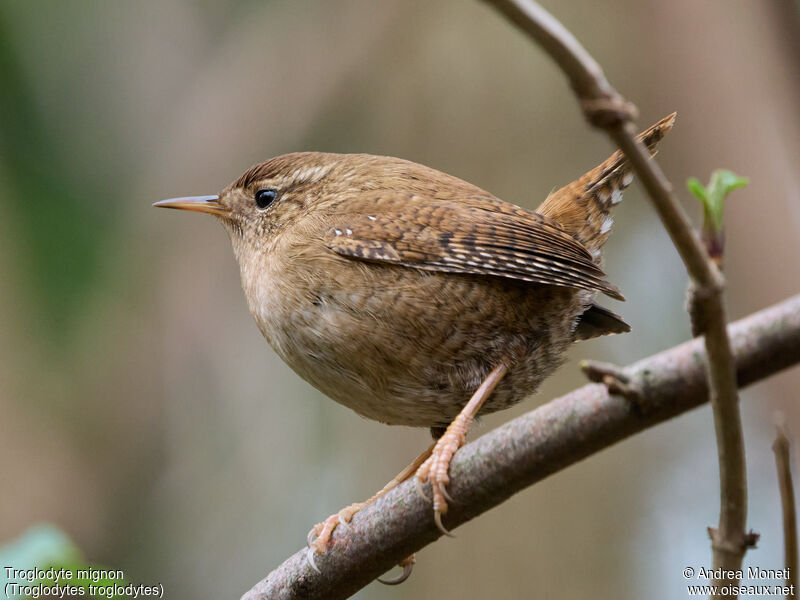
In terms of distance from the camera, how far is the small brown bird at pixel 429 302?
278cm

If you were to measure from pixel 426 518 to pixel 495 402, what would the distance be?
81cm

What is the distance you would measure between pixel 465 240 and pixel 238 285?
3.61 meters

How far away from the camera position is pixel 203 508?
19.9ft

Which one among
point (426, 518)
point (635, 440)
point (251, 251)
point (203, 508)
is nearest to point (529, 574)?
point (635, 440)

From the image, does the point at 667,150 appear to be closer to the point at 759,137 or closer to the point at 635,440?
the point at 759,137

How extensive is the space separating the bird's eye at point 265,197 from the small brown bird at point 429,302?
1.33ft

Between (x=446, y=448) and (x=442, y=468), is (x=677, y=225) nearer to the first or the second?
(x=442, y=468)

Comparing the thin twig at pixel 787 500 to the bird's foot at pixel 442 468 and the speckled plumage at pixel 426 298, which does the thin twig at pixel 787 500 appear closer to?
the bird's foot at pixel 442 468

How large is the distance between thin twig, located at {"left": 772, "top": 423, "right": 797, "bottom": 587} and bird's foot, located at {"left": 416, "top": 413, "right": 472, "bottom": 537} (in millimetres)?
857

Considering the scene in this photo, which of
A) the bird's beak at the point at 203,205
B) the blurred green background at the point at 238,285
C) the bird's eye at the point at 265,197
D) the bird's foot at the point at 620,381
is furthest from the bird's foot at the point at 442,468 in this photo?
the blurred green background at the point at 238,285

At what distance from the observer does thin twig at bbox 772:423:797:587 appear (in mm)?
1418

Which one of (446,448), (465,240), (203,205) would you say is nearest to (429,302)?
(465,240)

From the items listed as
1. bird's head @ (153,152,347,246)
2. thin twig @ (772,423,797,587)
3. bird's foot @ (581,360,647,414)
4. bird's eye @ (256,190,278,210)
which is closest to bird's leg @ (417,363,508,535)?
bird's foot @ (581,360,647,414)

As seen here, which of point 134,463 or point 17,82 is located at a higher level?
point 17,82
